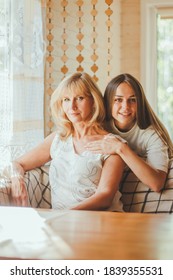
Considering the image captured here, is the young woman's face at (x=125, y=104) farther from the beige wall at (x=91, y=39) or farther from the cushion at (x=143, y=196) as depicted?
the beige wall at (x=91, y=39)

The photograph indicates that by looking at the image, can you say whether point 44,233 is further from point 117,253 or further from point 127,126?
point 127,126

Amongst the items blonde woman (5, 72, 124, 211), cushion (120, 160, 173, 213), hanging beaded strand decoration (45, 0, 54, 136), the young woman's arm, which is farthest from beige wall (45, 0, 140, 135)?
cushion (120, 160, 173, 213)

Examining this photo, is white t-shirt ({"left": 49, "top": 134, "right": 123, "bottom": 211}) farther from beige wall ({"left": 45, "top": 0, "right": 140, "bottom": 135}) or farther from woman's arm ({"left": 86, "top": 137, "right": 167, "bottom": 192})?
beige wall ({"left": 45, "top": 0, "right": 140, "bottom": 135})

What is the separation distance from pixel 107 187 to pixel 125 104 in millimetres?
443

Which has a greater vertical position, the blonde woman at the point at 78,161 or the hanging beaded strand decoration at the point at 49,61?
the hanging beaded strand decoration at the point at 49,61

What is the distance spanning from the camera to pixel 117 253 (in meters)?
1.16

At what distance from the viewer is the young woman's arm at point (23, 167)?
92.7 inches

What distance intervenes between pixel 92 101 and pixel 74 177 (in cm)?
36

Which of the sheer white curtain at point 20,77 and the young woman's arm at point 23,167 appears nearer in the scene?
the young woman's arm at point 23,167

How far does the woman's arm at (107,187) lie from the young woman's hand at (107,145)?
1.2 inches

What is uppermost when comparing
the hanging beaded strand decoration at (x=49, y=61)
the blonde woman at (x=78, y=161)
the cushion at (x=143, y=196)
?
the hanging beaded strand decoration at (x=49, y=61)

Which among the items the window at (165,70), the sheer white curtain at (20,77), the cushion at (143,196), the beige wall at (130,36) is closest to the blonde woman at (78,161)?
the cushion at (143,196)

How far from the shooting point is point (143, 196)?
2.38 m

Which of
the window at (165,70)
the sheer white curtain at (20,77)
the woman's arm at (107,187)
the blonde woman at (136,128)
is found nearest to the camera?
the woman's arm at (107,187)
